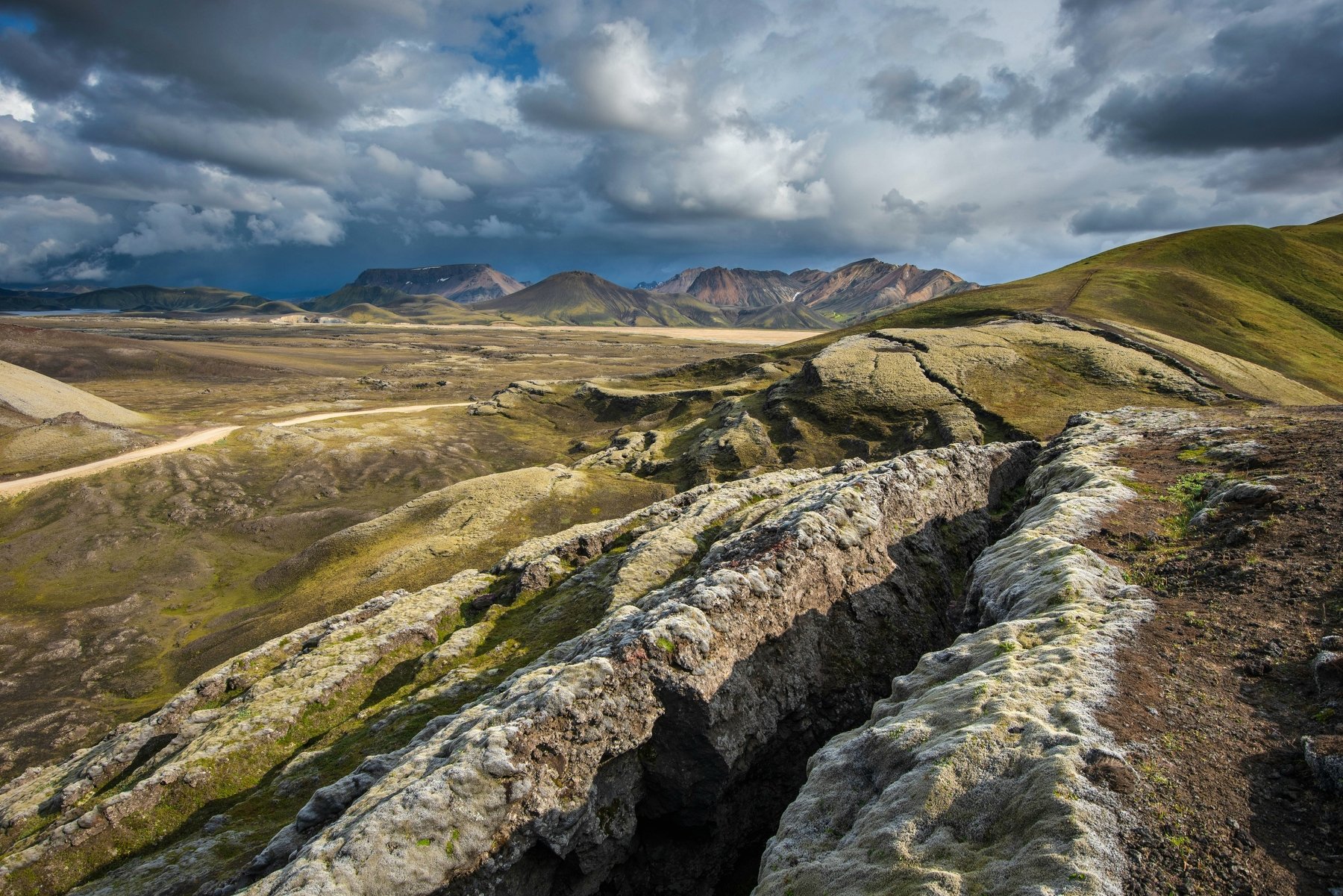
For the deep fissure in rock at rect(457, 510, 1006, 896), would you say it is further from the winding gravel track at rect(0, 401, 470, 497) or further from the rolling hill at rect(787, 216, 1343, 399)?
the winding gravel track at rect(0, 401, 470, 497)

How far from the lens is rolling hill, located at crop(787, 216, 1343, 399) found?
86.4 m

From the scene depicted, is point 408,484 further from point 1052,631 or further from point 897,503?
point 1052,631

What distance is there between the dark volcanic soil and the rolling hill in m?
65.5

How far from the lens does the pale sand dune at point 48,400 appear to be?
106188mm

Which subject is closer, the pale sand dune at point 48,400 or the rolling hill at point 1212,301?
the rolling hill at point 1212,301

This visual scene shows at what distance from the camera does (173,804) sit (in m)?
25.7

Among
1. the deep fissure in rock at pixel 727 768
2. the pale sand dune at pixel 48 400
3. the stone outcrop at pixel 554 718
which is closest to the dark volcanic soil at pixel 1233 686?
the deep fissure in rock at pixel 727 768

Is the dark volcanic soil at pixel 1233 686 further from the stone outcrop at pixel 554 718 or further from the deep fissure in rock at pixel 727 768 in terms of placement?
the stone outcrop at pixel 554 718

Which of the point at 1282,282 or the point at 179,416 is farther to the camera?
the point at 179,416

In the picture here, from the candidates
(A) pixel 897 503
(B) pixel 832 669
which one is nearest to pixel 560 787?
(B) pixel 832 669

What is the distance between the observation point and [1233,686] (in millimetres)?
14828

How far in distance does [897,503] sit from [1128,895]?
23617mm

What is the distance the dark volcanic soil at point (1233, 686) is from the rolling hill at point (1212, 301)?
6555 centimetres

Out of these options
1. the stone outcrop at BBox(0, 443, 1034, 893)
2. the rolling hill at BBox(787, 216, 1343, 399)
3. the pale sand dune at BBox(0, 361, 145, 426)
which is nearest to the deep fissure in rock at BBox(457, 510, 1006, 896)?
the stone outcrop at BBox(0, 443, 1034, 893)
